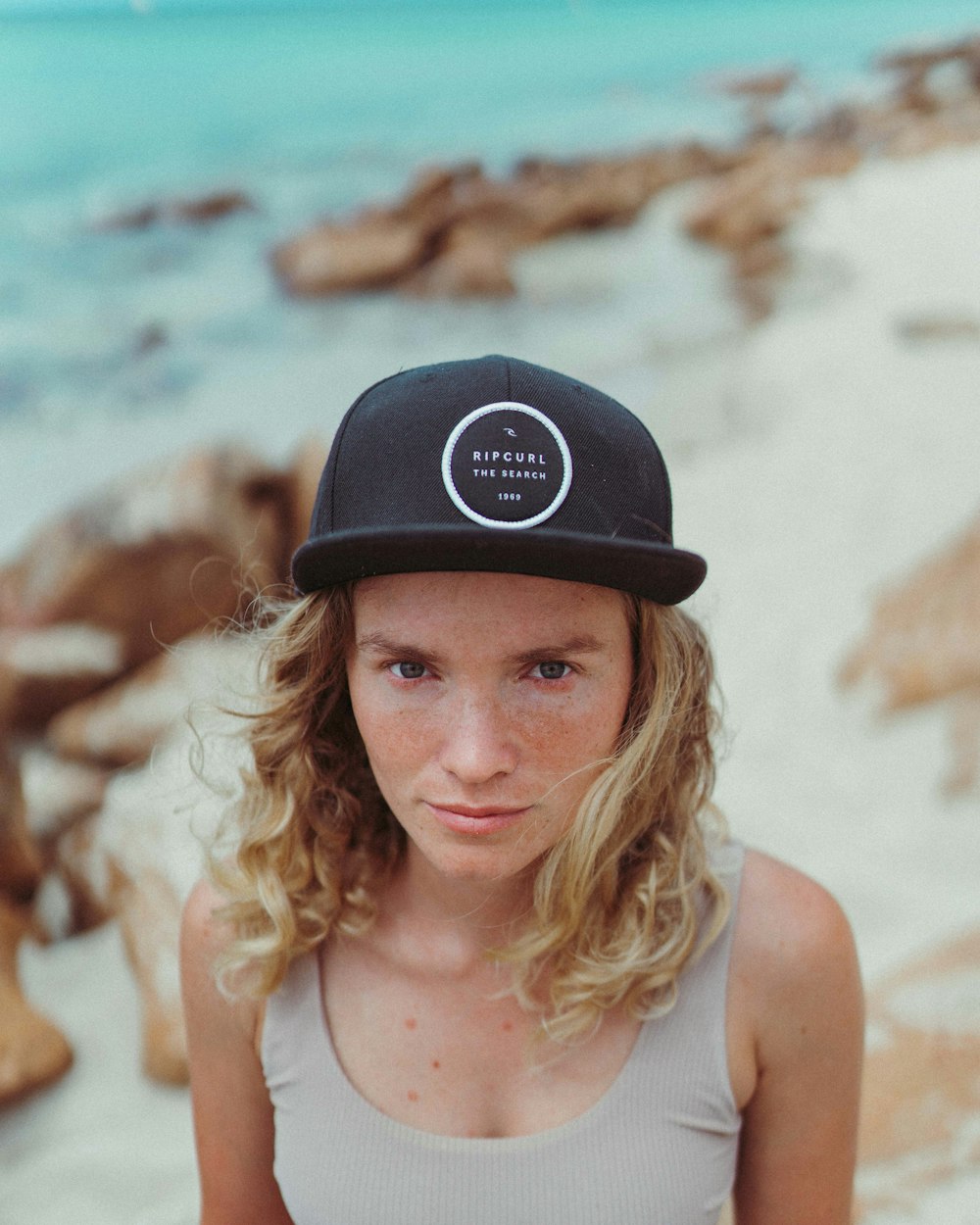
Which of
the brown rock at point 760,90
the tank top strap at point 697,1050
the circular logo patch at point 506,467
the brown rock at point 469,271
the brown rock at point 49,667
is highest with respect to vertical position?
the brown rock at point 760,90

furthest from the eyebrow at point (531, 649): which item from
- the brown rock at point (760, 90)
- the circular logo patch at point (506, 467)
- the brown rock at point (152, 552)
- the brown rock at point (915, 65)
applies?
the brown rock at point (915, 65)

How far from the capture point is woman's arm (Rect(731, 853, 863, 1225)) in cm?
97

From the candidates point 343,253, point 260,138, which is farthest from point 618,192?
point 260,138

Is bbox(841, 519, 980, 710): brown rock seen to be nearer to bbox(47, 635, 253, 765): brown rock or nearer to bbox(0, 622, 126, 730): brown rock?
bbox(47, 635, 253, 765): brown rock

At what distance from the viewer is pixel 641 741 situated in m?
0.91

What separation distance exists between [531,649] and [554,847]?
20 cm

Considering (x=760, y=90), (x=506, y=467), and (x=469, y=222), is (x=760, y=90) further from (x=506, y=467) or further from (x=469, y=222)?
(x=506, y=467)

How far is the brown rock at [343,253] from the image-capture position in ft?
9.83

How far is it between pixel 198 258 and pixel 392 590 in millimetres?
2309

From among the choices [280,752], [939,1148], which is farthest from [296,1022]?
[939,1148]

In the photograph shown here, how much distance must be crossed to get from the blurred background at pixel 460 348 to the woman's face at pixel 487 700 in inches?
58.8

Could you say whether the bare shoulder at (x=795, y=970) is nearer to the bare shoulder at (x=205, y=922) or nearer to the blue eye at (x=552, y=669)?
the blue eye at (x=552, y=669)

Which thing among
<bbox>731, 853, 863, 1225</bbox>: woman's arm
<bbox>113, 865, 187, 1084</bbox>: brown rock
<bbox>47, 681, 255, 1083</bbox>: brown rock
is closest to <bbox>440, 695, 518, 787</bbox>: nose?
<bbox>731, 853, 863, 1225</bbox>: woman's arm

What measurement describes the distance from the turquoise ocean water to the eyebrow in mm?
2188
